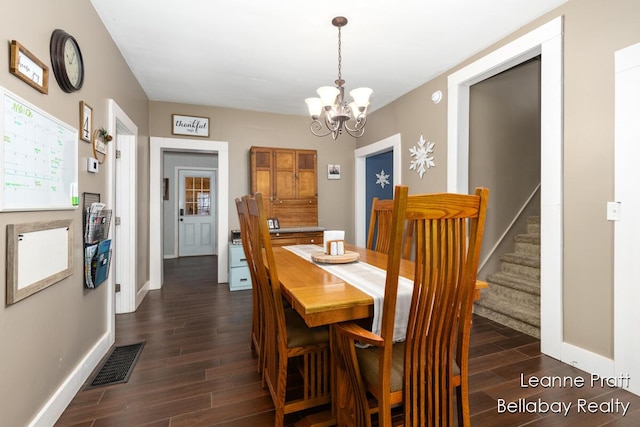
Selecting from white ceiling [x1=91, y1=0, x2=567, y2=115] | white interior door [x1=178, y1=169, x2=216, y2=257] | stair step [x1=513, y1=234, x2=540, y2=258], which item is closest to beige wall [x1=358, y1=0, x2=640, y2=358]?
white ceiling [x1=91, y1=0, x2=567, y2=115]

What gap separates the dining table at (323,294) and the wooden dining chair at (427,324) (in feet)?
0.27

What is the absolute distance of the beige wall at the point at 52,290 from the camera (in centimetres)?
129

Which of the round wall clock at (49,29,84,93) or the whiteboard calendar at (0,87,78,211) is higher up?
the round wall clock at (49,29,84,93)

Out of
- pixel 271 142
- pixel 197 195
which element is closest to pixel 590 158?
pixel 271 142

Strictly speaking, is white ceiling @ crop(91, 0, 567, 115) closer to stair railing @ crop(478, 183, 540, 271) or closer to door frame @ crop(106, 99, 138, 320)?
door frame @ crop(106, 99, 138, 320)

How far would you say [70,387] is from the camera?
5.83 ft

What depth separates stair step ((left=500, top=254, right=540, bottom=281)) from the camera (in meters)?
3.03

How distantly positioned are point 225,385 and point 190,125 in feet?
11.5

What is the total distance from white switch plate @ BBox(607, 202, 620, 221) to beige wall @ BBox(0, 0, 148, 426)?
124 inches

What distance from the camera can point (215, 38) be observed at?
263cm

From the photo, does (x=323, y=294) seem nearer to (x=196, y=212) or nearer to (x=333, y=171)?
(x=333, y=171)

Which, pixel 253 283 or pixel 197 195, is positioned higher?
pixel 197 195

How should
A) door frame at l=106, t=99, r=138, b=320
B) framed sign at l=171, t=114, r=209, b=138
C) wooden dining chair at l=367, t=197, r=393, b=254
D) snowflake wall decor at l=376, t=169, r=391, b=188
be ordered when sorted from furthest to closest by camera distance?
1. snowflake wall decor at l=376, t=169, r=391, b=188
2. framed sign at l=171, t=114, r=209, b=138
3. door frame at l=106, t=99, r=138, b=320
4. wooden dining chair at l=367, t=197, r=393, b=254

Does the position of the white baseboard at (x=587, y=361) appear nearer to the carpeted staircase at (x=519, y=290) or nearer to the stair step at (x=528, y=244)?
the carpeted staircase at (x=519, y=290)
